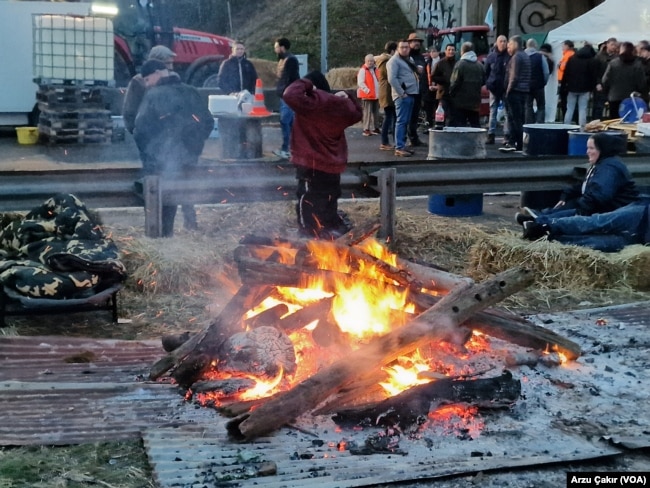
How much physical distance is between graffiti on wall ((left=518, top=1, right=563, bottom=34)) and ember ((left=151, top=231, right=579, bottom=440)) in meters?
A: 30.2

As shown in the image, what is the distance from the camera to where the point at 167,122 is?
9781 mm

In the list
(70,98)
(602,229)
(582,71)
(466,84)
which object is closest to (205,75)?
(70,98)

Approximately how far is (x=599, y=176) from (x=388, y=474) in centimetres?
571

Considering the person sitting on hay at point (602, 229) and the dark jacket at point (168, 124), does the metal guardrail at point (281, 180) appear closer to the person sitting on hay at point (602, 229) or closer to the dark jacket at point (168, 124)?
the dark jacket at point (168, 124)

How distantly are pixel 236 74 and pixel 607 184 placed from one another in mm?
9576

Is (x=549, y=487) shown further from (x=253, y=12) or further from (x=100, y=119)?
(x=253, y=12)

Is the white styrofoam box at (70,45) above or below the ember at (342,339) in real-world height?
above

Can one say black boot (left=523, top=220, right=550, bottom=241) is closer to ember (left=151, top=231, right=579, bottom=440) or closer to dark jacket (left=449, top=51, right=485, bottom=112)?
ember (left=151, top=231, right=579, bottom=440)

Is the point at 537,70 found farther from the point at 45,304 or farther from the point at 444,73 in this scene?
the point at 45,304

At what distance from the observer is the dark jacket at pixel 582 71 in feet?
66.8

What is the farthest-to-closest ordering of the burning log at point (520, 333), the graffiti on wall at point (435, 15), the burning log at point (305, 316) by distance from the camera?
1. the graffiti on wall at point (435, 15)
2. the burning log at point (305, 316)
3. the burning log at point (520, 333)

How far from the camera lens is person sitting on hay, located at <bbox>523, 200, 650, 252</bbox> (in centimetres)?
890

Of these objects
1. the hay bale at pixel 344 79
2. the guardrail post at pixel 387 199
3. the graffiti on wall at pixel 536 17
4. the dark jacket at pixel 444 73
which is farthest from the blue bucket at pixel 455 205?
the graffiti on wall at pixel 536 17

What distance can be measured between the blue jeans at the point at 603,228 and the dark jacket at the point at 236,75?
9.40 m
